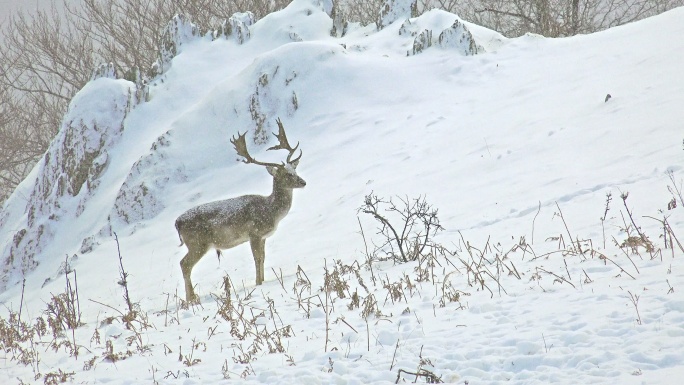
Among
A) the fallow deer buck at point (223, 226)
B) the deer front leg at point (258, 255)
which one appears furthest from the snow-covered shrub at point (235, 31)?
the deer front leg at point (258, 255)

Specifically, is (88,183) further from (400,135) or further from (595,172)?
(595,172)

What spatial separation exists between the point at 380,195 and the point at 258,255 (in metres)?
2.66

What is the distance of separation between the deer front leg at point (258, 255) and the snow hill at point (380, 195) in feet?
0.59

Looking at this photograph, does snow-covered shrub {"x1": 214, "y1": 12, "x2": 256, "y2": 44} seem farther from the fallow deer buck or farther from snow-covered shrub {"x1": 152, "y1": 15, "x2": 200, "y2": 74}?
the fallow deer buck

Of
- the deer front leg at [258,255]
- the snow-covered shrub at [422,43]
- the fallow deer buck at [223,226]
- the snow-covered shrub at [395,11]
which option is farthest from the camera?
the snow-covered shrub at [395,11]

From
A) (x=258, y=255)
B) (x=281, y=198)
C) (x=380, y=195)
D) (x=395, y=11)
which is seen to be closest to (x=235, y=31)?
(x=395, y=11)

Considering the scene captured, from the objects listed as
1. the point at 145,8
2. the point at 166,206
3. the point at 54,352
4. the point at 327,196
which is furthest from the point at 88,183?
the point at 145,8

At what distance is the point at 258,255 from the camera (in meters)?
8.30

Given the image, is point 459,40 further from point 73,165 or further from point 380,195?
point 73,165

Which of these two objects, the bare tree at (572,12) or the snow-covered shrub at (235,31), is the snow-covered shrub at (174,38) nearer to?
the snow-covered shrub at (235,31)

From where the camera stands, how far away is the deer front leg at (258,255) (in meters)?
7.97

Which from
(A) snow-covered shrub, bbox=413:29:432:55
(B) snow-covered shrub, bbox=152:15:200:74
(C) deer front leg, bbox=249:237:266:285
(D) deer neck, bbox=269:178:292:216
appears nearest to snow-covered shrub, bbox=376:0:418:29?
(A) snow-covered shrub, bbox=413:29:432:55

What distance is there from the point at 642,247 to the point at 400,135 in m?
7.56

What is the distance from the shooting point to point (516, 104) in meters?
12.2
